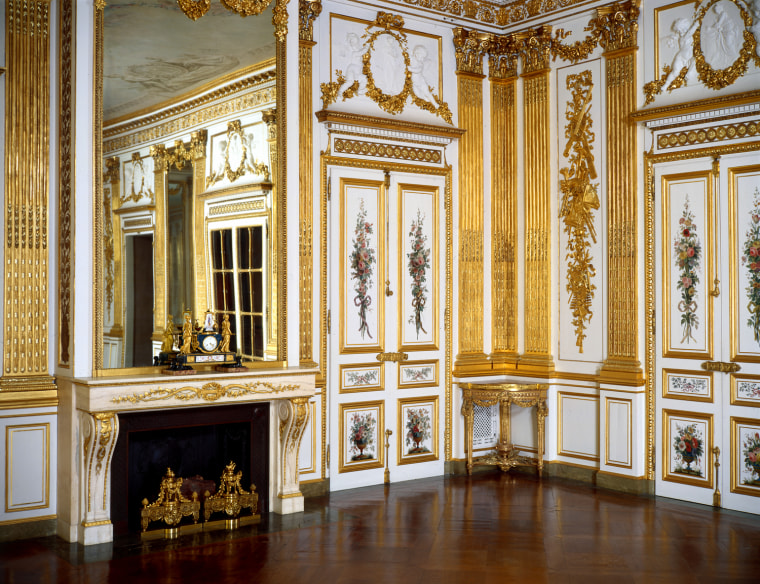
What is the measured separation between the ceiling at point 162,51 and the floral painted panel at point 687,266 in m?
3.44

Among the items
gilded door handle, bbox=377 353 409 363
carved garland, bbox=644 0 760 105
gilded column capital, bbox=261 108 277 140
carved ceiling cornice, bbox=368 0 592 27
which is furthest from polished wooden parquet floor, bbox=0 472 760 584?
carved ceiling cornice, bbox=368 0 592 27

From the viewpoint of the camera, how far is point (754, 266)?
20.0 feet

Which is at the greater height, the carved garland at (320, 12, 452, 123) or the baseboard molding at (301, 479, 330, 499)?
the carved garland at (320, 12, 452, 123)

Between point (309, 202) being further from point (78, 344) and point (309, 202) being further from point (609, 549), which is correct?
point (609, 549)

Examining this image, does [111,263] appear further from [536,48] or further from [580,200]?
[536,48]

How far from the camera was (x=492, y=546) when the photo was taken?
530 centimetres

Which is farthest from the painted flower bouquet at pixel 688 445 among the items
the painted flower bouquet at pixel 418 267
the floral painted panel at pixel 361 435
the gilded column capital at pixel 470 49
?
the gilded column capital at pixel 470 49

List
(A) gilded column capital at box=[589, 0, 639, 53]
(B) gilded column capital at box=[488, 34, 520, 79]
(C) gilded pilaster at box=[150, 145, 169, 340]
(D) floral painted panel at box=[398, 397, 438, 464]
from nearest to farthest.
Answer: (C) gilded pilaster at box=[150, 145, 169, 340] → (A) gilded column capital at box=[589, 0, 639, 53] → (D) floral painted panel at box=[398, 397, 438, 464] → (B) gilded column capital at box=[488, 34, 520, 79]

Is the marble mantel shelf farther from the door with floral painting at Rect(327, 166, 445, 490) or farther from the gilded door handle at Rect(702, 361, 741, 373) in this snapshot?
the gilded door handle at Rect(702, 361, 741, 373)

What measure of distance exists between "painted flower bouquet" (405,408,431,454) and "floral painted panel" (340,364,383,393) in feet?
1.36

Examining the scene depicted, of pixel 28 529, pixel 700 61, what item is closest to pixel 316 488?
pixel 28 529

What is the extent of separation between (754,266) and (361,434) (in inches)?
128

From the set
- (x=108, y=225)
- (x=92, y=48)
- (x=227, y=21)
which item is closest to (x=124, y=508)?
(x=108, y=225)

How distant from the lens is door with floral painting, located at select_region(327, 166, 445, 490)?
6840mm
